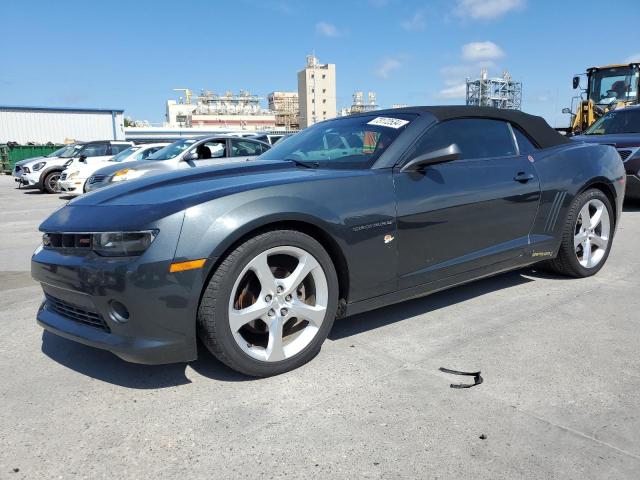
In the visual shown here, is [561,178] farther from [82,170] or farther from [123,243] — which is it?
[82,170]

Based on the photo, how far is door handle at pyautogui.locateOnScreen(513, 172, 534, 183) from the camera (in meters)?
3.78

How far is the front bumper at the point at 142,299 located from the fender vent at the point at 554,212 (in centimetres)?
283

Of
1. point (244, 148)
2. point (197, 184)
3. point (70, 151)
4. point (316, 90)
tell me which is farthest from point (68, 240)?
point (316, 90)

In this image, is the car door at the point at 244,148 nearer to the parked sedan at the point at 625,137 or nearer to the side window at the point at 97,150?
the parked sedan at the point at 625,137

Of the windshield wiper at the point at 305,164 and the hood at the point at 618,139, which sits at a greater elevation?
the hood at the point at 618,139

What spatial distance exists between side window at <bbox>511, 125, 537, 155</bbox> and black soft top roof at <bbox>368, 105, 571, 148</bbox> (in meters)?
0.05

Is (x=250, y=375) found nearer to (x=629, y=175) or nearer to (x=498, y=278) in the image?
(x=498, y=278)

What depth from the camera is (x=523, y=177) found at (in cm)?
382

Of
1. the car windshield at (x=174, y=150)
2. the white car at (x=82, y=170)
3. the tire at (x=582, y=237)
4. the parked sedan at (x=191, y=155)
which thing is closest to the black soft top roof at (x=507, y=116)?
the tire at (x=582, y=237)

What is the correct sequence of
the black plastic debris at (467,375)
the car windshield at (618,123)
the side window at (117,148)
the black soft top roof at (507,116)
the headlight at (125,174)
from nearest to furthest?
1. the black plastic debris at (467,375)
2. the black soft top roof at (507,116)
3. the car windshield at (618,123)
4. the headlight at (125,174)
5. the side window at (117,148)

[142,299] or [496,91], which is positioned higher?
[496,91]

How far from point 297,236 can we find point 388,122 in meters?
1.25

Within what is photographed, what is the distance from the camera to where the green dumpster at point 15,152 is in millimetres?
28141

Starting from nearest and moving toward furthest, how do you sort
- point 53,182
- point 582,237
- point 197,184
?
point 197,184 → point 582,237 → point 53,182
